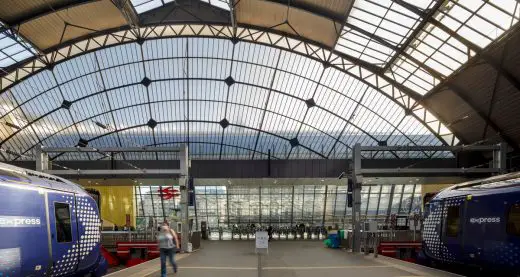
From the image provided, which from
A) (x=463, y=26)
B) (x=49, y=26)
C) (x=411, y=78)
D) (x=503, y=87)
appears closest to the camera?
(x=463, y=26)

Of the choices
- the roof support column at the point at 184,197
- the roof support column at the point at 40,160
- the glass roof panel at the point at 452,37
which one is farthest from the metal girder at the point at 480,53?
the roof support column at the point at 40,160

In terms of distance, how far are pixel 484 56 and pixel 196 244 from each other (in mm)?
24052

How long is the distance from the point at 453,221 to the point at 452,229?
1.06 feet

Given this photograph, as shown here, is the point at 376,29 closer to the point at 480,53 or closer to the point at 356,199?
the point at 480,53

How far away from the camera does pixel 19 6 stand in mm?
38406

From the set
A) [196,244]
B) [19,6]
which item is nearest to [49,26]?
[19,6]

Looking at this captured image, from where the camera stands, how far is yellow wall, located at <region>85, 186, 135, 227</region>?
47562mm

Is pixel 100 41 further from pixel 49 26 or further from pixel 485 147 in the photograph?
pixel 485 147

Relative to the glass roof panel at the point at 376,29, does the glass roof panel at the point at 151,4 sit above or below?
above

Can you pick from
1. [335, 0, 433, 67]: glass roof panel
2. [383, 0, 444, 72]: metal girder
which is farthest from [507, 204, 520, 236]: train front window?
[335, 0, 433, 67]: glass roof panel

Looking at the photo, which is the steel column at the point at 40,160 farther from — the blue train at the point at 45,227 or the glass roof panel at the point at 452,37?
the glass roof panel at the point at 452,37

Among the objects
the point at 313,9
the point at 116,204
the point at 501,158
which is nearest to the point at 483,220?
the point at 501,158

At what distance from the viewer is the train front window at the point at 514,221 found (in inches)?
622

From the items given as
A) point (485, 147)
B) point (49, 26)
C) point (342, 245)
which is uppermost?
point (49, 26)
